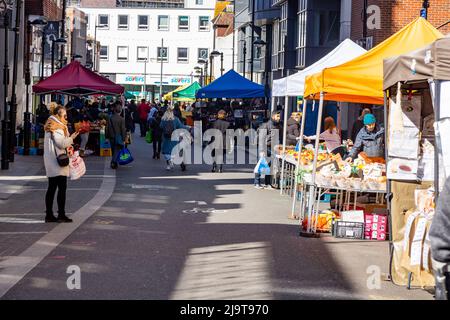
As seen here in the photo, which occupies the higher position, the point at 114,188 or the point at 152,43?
the point at 152,43

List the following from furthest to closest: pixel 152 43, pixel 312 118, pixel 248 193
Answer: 1. pixel 152 43
2. pixel 312 118
3. pixel 248 193

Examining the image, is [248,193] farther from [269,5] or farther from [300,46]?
[269,5]

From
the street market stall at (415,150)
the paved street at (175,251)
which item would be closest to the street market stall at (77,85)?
the paved street at (175,251)

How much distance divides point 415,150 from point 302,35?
39002 mm

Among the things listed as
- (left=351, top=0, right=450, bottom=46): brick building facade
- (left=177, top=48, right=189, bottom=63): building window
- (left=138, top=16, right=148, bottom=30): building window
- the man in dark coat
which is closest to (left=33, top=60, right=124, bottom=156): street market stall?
(left=351, top=0, right=450, bottom=46): brick building facade

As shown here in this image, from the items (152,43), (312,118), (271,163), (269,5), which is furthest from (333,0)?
(152,43)

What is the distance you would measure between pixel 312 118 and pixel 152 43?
295 feet

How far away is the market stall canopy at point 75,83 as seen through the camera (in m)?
32.1

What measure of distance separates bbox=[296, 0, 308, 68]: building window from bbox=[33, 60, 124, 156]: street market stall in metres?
17.4

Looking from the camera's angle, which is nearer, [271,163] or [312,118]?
[271,163]

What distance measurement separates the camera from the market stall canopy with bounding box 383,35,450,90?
884 cm

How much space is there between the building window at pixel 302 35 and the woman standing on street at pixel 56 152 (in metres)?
34.4

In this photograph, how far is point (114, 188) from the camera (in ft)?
69.3

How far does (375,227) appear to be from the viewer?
13.9m
